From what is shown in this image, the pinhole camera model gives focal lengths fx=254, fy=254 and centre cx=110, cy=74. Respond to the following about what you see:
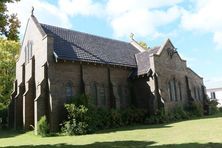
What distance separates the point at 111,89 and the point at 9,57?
23676 millimetres

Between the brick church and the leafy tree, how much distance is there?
11.1 meters

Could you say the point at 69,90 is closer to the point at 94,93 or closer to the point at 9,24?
the point at 94,93

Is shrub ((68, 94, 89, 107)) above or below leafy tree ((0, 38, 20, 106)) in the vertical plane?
below

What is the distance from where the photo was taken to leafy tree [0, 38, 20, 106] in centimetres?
4119

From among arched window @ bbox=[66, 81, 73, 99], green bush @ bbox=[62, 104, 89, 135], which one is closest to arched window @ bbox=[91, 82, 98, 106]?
arched window @ bbox=[66, 81, 73, 99]

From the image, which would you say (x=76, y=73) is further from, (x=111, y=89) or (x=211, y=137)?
(x=211, y=137)

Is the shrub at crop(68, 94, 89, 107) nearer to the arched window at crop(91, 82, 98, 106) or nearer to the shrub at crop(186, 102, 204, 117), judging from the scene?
the arched window at crop(91, 82, 98, 106)

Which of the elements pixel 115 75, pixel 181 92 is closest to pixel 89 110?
pixel 115 75

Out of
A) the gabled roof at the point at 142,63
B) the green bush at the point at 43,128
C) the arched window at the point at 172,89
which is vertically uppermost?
the gabled roof at the point at 142,63

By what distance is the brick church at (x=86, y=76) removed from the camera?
24.4m

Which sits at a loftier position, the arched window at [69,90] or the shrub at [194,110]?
the arched window at [69,90]

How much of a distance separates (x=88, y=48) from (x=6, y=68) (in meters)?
20.3

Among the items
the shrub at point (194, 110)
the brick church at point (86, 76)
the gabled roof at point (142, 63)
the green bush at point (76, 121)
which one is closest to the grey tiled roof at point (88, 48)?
the brick church at point (86, 76)

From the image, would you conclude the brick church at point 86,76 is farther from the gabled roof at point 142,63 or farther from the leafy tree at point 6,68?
the leafy tree at point 6,68
